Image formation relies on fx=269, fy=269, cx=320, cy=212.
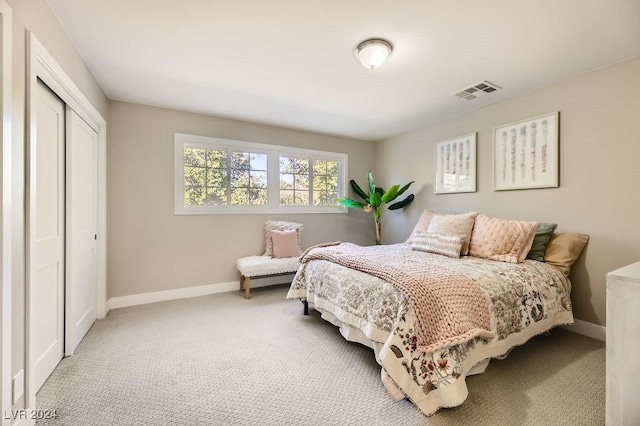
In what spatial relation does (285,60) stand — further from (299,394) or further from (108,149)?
(299,394)

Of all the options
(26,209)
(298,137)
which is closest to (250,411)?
(26,209)

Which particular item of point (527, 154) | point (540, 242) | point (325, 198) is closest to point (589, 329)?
point (540, 242)

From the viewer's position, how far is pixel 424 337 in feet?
4.96

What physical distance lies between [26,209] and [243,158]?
2.68m

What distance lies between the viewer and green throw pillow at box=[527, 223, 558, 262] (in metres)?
2.50

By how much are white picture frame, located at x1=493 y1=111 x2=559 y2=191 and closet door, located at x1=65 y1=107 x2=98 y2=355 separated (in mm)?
4164

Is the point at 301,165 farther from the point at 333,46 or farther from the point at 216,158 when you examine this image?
the point at 333,46

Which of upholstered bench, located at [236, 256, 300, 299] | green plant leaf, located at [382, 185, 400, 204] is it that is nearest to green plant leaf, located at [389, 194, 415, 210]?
green plant leaf, located at [382, 185, 400, 204]

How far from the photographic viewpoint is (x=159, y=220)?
132 inches

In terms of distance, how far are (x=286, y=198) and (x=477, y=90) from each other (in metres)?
2.81

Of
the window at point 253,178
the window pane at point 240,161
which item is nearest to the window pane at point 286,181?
the window at point 253,178

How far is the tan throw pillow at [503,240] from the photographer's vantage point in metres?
2.45

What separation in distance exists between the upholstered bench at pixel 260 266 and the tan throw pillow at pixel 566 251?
9.00 feet

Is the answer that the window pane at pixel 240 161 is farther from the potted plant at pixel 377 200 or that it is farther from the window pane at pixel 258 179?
the potted plant at pixel 377 200
